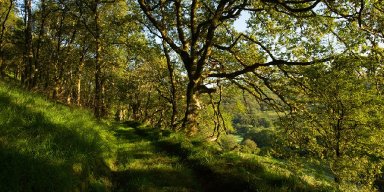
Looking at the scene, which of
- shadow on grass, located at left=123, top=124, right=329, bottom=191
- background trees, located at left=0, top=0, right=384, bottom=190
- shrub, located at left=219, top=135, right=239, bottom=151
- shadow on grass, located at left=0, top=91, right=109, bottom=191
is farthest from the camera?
shrub, located at left=219, top=135, right=239, bottom=151

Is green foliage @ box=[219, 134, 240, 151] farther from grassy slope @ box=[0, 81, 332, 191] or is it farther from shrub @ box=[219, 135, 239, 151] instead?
grassy slope @ box=[0, 81, 332, 191]

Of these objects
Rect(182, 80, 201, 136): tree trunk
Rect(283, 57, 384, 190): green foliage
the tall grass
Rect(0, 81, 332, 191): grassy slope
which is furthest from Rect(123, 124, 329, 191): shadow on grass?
Rect(182, 80, 201, 136): tree trunk

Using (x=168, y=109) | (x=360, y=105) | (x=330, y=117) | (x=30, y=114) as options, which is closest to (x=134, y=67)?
(x=168, y=109)

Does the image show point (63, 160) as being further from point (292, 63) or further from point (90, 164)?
point (292, 63)

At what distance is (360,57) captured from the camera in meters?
14.5

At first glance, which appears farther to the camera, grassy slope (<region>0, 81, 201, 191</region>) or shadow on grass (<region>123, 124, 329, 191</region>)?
shadow on grass (<region>123, 124, 329, 191</region>)

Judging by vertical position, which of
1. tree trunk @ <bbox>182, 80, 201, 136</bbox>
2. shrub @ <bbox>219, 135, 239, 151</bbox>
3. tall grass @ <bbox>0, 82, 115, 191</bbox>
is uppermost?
tree trunk @ <bbox>182, 80, 201, 136</bbox>

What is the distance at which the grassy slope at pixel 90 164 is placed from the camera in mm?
6667

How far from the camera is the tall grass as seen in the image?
20.9 feet

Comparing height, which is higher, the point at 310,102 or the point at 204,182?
the point at 310,102

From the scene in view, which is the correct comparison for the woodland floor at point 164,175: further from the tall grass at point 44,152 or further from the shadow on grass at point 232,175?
the tall grass at point 44,152

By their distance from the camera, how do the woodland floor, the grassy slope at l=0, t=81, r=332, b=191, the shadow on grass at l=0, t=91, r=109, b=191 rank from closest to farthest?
1. the shadow on grass at l=0, t=91, r=109, b=191
2. the grassy slope at l=0, t=81, r=332, b=191
3. the woodland floor

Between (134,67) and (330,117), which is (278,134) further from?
(134,67)

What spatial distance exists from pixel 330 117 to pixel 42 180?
593 inches
